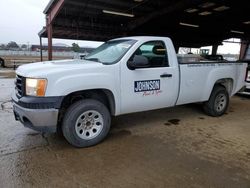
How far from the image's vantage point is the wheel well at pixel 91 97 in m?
3.75

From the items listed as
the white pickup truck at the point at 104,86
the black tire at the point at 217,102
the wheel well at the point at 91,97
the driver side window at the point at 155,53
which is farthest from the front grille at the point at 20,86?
the black tire at the point at 217,102

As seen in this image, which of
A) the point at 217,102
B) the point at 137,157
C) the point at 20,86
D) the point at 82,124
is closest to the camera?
the point at 137,157

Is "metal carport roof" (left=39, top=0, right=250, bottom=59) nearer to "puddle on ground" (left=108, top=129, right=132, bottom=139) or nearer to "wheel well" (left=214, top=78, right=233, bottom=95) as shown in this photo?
"wheel well" (left=214, top=78, right=233, bottom=95)

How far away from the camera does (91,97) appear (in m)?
3.99

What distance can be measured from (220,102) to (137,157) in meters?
3.29

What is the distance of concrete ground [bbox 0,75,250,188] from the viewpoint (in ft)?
9.46

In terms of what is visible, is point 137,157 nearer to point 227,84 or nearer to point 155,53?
point 155,53

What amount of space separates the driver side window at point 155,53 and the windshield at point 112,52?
Answer: 0.31 m

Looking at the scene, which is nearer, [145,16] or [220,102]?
[220,102]

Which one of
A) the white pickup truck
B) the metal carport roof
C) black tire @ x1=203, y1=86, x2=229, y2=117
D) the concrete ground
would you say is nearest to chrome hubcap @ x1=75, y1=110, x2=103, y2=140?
the white pickup truck

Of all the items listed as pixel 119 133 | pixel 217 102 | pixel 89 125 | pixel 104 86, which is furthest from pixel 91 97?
pixel 217 102

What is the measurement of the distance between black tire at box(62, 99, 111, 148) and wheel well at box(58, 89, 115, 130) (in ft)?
0.47

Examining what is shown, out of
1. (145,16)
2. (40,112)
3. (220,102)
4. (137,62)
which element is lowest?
(220,102)

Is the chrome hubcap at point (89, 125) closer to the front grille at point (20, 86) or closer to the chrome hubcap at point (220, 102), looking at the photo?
the front grille at point (20, 86)
